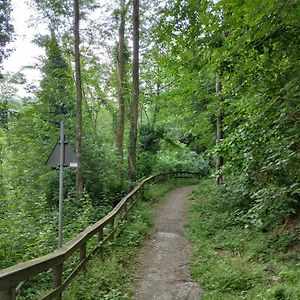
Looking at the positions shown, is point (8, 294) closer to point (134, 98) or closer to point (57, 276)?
point (57, 276)

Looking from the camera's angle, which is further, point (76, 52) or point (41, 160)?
point (41, 160)

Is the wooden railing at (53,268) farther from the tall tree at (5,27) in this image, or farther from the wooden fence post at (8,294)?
the tall tree at (5,27)

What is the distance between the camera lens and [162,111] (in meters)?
27.5

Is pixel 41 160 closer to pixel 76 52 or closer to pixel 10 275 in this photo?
pixel 76 52

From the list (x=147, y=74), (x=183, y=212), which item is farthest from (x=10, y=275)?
(x=147, y=74)

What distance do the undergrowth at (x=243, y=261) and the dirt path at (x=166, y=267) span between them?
0.81 ft

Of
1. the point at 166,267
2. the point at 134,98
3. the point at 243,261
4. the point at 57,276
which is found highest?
the point at 134,98

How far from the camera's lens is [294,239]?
769 centimetres

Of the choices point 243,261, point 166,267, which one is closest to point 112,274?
point 166,267

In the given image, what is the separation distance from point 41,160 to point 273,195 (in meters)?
13.9

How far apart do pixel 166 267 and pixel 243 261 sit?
1526 millimetres

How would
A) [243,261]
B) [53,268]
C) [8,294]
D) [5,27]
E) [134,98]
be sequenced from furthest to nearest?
[5,27] < [134,98] < [243,261] < [53,268] < [8,294]

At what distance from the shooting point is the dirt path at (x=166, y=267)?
5.86 m

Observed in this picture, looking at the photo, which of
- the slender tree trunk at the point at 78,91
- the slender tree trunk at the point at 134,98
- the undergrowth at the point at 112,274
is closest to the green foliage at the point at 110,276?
the undergrowth at the point at 112,274
